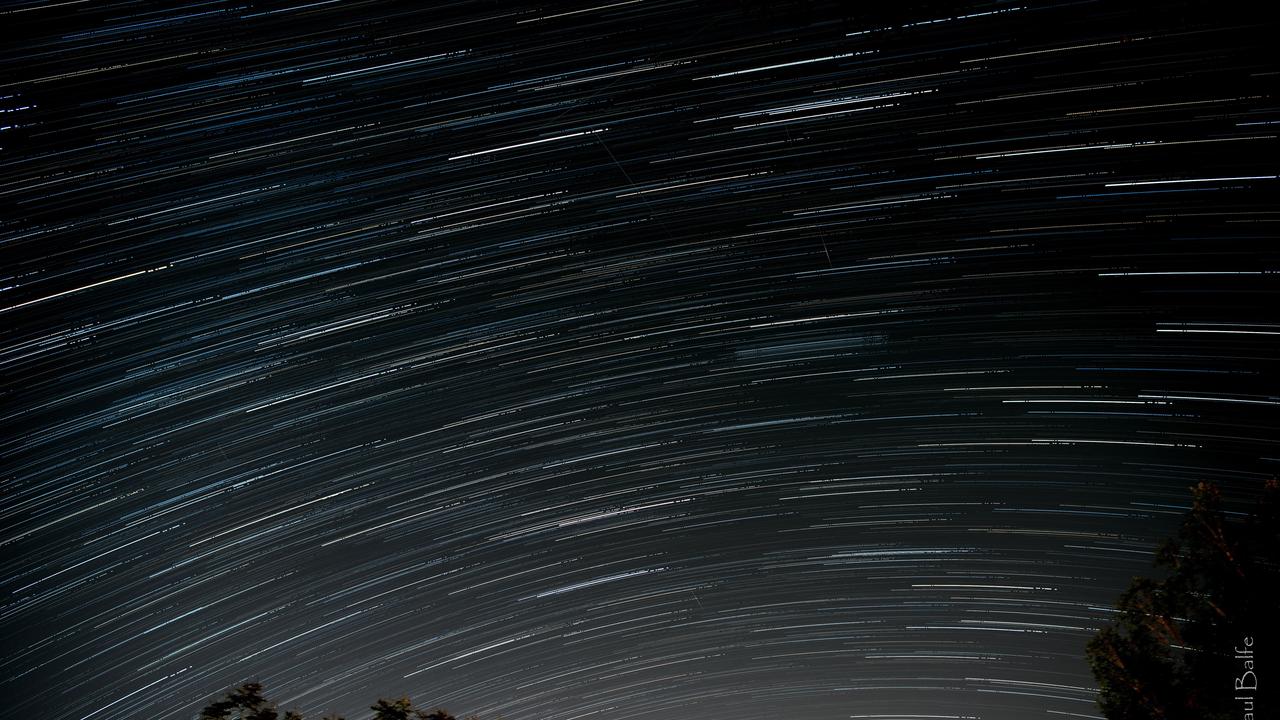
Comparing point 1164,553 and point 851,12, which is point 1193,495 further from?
point 851,12

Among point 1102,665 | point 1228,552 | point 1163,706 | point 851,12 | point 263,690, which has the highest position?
point 851,12

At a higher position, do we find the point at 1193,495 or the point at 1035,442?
the point at 1035,442

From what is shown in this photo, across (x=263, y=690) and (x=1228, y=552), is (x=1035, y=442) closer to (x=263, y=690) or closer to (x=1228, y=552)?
(x=1228, y=552)

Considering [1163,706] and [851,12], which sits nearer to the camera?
[851,12]

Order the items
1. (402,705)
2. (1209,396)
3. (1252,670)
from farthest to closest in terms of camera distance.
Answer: (1209,396) → (402,705) → (1252,670)

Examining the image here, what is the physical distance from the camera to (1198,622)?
10.2 metres

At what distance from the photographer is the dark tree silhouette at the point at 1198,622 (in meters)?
9.66

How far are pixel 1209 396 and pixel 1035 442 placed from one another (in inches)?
141

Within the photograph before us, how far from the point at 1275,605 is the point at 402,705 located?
16249 mm

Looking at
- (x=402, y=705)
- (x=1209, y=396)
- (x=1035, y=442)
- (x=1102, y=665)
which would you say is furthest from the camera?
(x=1035, y=442)

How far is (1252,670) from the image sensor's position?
944cm

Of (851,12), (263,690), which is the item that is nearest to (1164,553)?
(851,12)

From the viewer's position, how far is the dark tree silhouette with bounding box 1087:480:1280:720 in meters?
9.66

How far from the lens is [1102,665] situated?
10.8 metres
